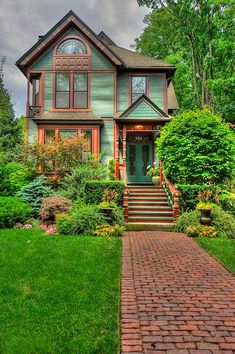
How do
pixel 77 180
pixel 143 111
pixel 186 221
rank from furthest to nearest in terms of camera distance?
pixel 143 111, pixel 77 180, pixel 186 221

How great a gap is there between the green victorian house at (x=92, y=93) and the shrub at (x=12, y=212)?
21.5 feet

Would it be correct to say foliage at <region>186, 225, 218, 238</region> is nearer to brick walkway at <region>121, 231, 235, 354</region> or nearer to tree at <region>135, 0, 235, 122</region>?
brick walkway at <region>121, 231, 235, 354</region>

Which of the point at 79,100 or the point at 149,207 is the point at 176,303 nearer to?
the point at 149,207

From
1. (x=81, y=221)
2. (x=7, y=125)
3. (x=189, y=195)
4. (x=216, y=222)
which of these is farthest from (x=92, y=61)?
(x=216, y=222)

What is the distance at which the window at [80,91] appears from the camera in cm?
1859

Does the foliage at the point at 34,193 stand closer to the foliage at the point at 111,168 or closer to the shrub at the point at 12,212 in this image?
the shrub at the point at 12,212

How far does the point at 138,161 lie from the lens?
62.7 ft

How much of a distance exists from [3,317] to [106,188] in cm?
866

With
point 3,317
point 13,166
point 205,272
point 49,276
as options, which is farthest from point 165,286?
point 13,166

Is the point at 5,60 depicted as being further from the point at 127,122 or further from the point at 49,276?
the point at 49,276

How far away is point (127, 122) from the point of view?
17.8 m

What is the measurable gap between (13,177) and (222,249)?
9951 mm

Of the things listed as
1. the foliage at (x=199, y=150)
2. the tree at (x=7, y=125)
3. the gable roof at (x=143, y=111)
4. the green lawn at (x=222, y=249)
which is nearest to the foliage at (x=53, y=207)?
the foliage at (x=199, y=150)

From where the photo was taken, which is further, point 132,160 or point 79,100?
point 132,160
